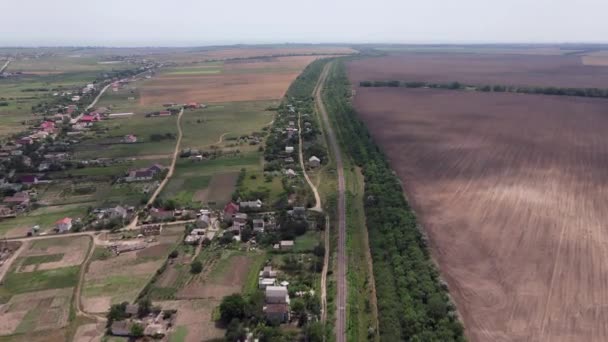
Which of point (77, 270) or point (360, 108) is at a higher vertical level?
point (360, 108)

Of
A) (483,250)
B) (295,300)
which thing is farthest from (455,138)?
(295,300)

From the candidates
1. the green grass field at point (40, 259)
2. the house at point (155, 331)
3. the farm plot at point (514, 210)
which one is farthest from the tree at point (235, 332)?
the green grass field at point (40, 259)

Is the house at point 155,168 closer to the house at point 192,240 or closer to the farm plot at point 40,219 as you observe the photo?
the farm plot at point 40,219

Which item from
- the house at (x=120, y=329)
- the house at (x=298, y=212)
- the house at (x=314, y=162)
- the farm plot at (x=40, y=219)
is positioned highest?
the house at (x=314, y=162)

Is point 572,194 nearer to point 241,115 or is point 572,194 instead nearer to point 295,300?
point 295,300

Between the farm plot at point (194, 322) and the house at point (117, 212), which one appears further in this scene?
the house at point (117, 212)

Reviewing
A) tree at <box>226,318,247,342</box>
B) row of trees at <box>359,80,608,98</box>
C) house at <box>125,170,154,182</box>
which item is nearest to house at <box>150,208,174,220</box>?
house at <box>125,170,154,182</box>

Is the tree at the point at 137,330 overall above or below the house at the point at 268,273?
below

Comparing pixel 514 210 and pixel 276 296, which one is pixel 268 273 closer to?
pixel 276 296
